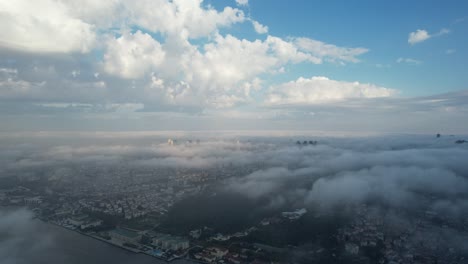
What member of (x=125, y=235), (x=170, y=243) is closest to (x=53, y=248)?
(x=125, y=235)

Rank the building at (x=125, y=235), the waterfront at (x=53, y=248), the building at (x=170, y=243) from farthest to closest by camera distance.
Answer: the building at (x=125, y=235)
the building at (x=170, y=243)
the waterfront at (x=53, y=248)

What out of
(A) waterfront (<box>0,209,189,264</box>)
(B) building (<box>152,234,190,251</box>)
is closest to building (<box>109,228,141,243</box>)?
(A) waterfront (<box>0,209,189,264</box>)

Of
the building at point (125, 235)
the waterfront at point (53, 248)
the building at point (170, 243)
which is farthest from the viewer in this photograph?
the building at point (125, 235)

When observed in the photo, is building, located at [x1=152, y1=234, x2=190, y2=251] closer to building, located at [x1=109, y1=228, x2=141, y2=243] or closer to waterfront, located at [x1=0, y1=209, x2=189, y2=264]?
building, located at [x1=109, y1=228, x2=141, y2=243]

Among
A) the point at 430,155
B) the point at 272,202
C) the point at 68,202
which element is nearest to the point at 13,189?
the point at 68,202

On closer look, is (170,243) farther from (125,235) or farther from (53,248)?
(53,248)

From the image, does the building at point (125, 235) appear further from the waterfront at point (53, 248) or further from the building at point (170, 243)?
the building at point (170, 243)

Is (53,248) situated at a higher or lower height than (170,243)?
higher

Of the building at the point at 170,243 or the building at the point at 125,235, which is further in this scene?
the building at the point at 125,235

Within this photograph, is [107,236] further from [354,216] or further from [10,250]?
[354,216]

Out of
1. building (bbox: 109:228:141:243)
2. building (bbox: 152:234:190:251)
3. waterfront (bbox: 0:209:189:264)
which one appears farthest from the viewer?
building (bbox: 109:228:141:243)

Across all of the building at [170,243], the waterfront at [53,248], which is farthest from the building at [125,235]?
the building at [170,243]
